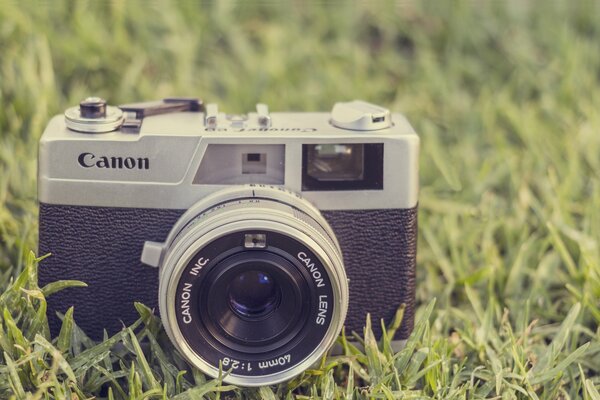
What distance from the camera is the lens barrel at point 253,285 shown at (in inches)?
66.4

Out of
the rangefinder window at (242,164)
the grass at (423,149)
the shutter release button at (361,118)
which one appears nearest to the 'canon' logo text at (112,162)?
the rangefinder window at (242,164)

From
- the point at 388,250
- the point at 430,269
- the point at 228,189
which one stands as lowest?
the point at 430,269

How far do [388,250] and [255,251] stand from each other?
0.99 feet

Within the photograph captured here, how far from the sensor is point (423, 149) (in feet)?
8.81

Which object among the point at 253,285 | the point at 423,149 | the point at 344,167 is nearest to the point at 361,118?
the point at 344,167

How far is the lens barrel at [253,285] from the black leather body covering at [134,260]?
2.9 inches

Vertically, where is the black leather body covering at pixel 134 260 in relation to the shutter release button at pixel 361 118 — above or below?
below

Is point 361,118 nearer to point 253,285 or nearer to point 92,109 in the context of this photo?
point 253,285

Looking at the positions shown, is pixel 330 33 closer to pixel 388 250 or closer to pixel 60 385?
pixel 388 250

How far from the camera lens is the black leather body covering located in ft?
0.52

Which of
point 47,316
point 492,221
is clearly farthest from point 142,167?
point 492,221

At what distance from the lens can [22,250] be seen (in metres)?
2.05

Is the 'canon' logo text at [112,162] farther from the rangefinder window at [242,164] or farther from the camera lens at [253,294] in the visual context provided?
the camera lens at [253,294]

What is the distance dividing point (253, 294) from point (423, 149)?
1.01 m
